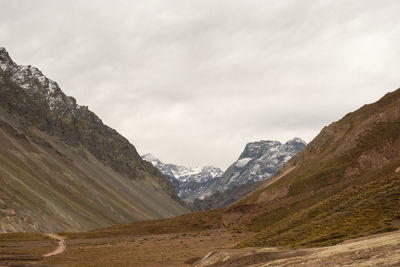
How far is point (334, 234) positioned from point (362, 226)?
7.08 feet

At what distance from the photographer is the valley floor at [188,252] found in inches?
853

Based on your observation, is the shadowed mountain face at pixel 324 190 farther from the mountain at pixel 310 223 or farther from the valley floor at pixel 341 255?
the valley floor at pixel 341 255

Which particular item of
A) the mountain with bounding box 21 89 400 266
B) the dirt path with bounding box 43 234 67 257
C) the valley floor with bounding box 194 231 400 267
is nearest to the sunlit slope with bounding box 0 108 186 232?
the dirt path with bounding box 43 234 67 257

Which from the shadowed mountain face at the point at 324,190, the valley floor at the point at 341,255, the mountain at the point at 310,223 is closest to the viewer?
the valley floor at the point at 341,255

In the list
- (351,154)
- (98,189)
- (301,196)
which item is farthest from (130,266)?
(98,189)

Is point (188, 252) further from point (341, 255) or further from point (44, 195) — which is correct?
point (44, 195)

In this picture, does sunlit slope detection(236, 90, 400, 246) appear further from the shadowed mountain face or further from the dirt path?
the dirt path

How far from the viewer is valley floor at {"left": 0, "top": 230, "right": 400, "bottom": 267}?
71.1ft

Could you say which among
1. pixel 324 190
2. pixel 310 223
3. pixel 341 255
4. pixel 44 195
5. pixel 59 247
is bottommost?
pixel 310 223

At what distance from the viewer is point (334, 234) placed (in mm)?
33594

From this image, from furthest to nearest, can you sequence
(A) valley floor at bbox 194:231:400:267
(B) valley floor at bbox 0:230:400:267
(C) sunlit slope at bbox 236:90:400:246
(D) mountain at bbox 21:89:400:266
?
(C) sunlit slope at bbox 236:90:400:246, (D) mountain at bbox 21:89:400:266, (B) valley floor at bbox 0:230:400:267, (A) valley floor at bbox 194:231:400:267

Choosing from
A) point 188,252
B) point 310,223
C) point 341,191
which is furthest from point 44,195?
point 310,223

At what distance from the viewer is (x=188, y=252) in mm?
58500

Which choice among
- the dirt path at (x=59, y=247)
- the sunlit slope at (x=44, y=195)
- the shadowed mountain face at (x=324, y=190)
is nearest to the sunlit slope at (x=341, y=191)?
the shadowed mountain face at (x=324, y=190)
